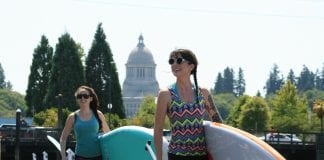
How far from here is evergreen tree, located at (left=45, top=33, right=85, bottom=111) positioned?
92250 millimetres

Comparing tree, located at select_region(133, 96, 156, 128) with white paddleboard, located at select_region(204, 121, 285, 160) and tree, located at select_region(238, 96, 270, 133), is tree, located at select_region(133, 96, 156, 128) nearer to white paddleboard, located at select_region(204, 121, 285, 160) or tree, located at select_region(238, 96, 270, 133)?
tree, located at select_region(238, 96, 270, 133)

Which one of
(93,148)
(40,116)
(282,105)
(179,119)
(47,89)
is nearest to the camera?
(179,119)

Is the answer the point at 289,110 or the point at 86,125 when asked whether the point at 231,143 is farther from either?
the point at 289,110

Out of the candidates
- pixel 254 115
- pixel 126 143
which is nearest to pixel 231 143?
pixel 126 143

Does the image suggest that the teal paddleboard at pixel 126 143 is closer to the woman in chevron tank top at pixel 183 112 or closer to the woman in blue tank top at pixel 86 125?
the woman in blue tank top at pixel 86 125

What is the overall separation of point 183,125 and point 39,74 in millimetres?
92862

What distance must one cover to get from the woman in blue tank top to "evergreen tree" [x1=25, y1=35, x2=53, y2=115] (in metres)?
87.4

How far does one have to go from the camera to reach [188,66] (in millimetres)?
7008

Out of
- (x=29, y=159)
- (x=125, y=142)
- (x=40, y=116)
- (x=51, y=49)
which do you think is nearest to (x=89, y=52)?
(x=51, y=49)

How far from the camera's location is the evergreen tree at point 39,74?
320 feet

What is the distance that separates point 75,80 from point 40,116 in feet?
37.0

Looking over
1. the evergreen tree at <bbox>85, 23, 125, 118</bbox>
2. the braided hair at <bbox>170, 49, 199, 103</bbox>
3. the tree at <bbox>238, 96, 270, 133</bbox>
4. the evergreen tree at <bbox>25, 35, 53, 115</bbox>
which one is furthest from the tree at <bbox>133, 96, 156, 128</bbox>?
the braided hair at <bbox>170, 49, 199, 103</bbox>

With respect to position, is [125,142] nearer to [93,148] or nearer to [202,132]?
[93,148]

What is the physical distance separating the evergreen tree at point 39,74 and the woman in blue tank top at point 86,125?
8743 centimetres
